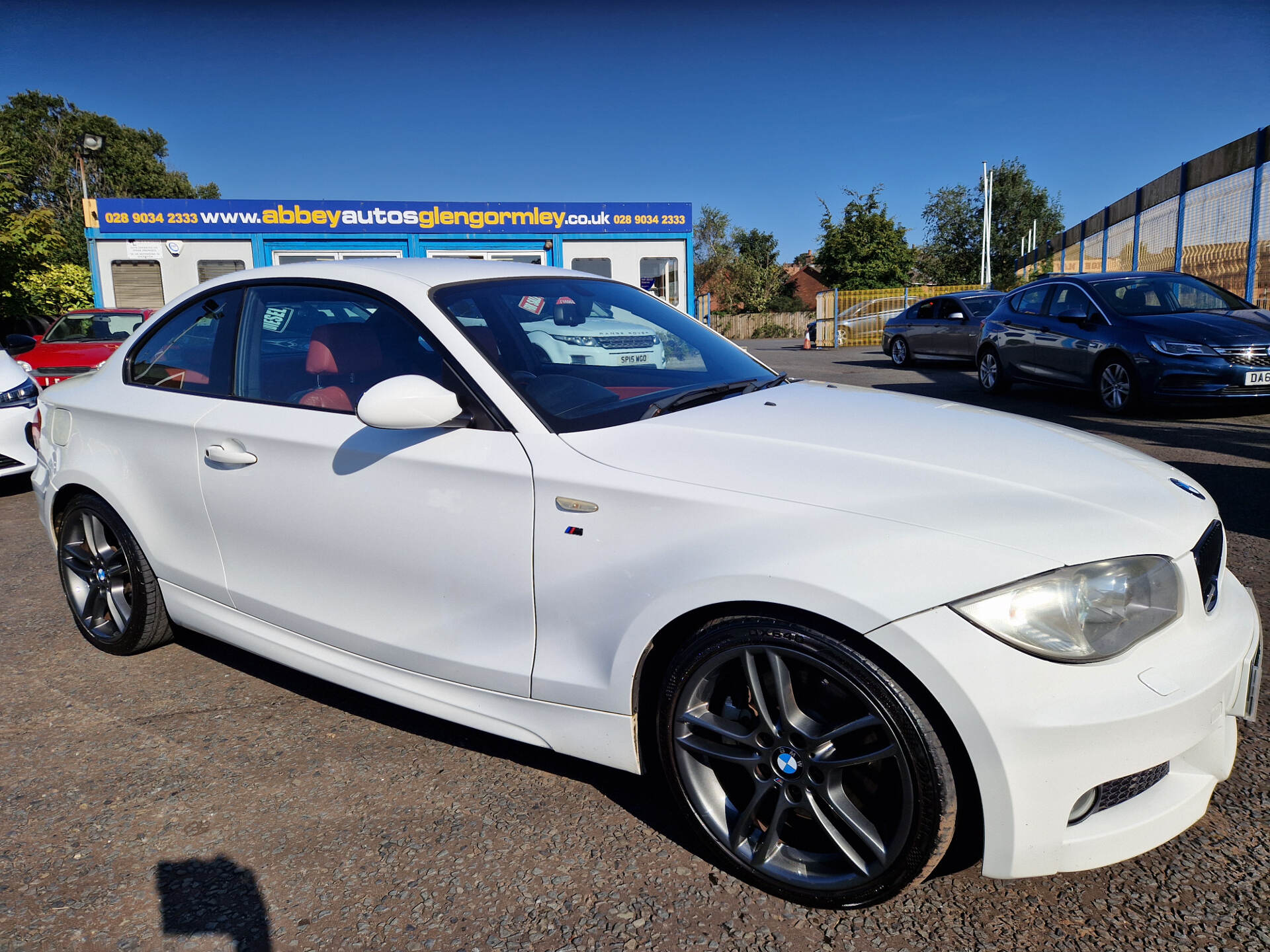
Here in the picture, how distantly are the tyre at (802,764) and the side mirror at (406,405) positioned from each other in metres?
0.90

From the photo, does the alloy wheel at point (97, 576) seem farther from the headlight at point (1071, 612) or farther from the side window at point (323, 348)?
the headlight at point (1071, 612)

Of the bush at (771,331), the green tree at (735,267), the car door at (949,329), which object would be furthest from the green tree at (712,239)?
the car door at (949,329)

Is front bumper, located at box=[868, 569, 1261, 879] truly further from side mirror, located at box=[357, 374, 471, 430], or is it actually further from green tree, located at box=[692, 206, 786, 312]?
green tree, located at box=[692, 206, 786, 312]

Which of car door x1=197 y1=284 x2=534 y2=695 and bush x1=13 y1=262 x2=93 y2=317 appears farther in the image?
bush x1=13 y1=262 x2=93 y2=317

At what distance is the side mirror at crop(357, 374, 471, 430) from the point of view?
2369 mm

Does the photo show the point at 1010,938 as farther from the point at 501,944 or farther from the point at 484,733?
the point at 484,733

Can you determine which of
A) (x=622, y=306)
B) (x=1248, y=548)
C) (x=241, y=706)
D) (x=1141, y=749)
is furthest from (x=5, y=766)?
(x=1248, y=548)

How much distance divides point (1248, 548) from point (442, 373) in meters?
4.20

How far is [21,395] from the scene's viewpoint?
7293 mm

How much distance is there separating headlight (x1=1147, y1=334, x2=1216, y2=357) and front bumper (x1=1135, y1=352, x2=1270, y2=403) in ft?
0.13

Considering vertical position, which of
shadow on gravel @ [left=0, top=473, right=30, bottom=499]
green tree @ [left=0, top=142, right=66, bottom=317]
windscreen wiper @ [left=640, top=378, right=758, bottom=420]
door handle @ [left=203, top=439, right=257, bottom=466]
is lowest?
shadow on gravel @ [left=0, top=473, right=30, bottom=499]

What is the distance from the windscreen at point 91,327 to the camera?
11.6 m

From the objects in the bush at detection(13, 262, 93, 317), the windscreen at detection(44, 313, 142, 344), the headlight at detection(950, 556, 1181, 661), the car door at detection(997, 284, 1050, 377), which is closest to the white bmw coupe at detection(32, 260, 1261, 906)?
the headlight at detection(950, 556, 1181, 661)

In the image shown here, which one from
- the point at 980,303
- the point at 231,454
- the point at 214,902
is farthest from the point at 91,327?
the point at 980,303
